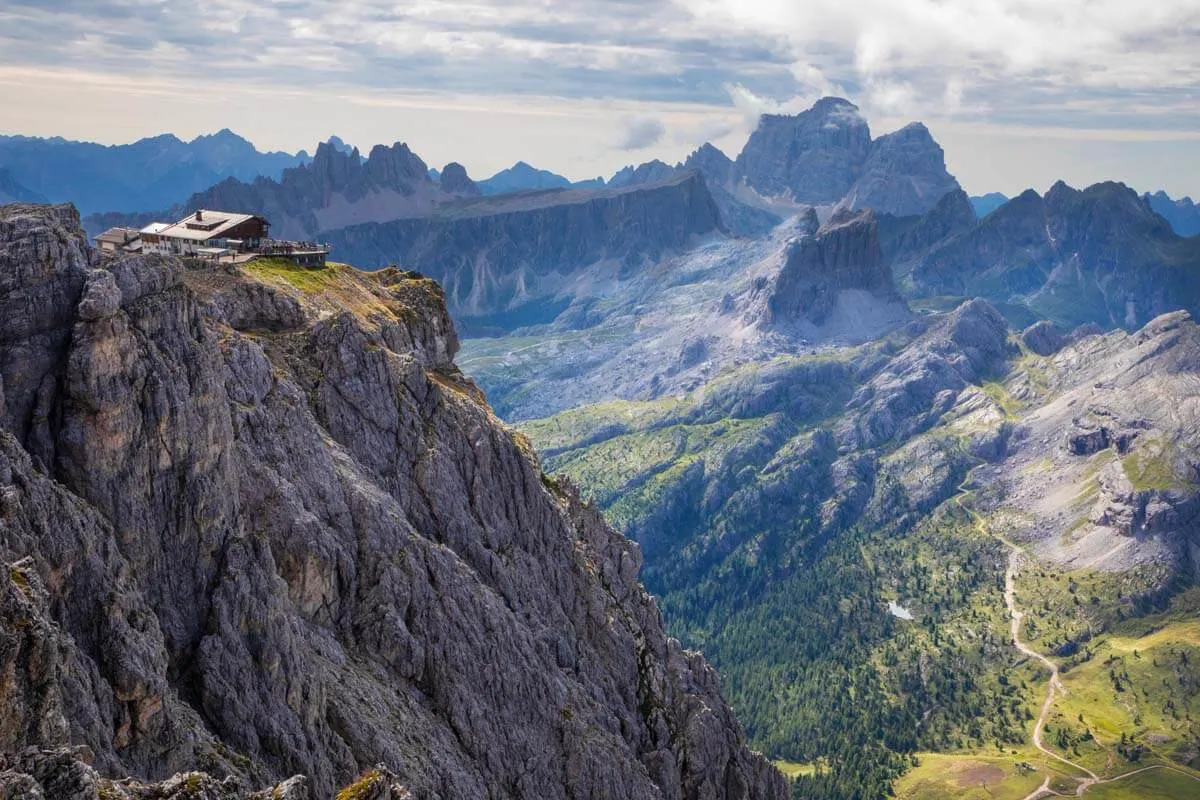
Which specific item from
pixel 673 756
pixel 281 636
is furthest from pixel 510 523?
pixel 281 636

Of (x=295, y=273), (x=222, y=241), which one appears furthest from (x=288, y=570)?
(x=222, y=241)

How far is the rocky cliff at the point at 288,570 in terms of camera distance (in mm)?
63594

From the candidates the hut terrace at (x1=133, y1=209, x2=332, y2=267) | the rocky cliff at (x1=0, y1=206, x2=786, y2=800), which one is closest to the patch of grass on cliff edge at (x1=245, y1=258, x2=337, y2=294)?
the rocky cliff at (x1=0, y1=206, x2=786, y2=800)

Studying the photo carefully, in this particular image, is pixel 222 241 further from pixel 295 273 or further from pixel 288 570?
pixel 288 570

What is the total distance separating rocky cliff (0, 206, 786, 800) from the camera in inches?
2504

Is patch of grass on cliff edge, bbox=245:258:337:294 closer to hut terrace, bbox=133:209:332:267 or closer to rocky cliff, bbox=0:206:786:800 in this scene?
rocky cliff, bbox=0:206:786:800

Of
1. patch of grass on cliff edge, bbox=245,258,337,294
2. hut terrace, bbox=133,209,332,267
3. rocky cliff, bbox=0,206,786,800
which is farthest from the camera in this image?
patch of grass on cliff edge, bbox=245,258,337,294

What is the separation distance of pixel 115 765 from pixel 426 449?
59.2 meters

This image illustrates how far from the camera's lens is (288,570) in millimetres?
88062

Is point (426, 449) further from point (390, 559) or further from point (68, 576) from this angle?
point (68, 576)

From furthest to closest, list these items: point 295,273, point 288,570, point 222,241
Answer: point 295,273
point 222,241
point 288,570

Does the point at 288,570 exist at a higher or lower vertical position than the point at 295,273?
lower

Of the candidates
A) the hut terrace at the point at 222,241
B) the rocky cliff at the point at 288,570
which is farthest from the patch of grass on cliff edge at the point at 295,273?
the hut terrace at the point at 222,241

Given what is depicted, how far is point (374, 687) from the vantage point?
91.3 metres
